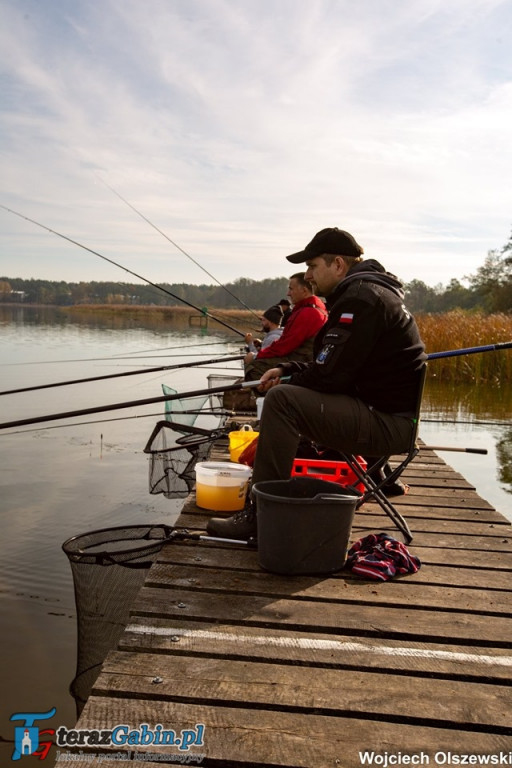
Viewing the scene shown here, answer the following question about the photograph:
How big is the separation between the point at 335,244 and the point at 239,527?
144 centimetres

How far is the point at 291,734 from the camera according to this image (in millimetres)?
1896

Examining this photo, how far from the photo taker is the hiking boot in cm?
344

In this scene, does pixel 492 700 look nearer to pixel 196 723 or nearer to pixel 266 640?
pixel 266 640

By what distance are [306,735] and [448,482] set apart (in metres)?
3.45

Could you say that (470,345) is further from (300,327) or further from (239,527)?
(239,527)

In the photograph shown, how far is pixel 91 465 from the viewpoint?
808cm

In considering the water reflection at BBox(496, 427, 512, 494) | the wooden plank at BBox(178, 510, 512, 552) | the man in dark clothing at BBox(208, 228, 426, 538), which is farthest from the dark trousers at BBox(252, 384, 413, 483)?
the water reflection at BBox(496, 427, 512, 494)

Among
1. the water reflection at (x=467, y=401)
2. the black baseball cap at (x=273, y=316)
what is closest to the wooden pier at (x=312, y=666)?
the black baseball cap at (x=273, y=316)

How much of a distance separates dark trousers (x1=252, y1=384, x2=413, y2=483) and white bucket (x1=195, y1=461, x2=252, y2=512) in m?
0.74

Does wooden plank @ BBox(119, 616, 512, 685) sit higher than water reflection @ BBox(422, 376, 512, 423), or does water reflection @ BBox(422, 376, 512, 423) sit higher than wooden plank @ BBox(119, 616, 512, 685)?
wooden plank @ BBox(119, 616, 512, 685)

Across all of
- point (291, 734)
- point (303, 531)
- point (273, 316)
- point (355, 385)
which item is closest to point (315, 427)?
point (355, 385)

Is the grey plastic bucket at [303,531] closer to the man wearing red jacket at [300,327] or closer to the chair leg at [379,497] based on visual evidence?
the chair leg at [379,497]

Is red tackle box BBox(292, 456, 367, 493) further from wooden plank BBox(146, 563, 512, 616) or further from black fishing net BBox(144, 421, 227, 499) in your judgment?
black fishing net BBox(144, 421, 227, 499)

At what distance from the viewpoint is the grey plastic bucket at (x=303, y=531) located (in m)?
2.92
